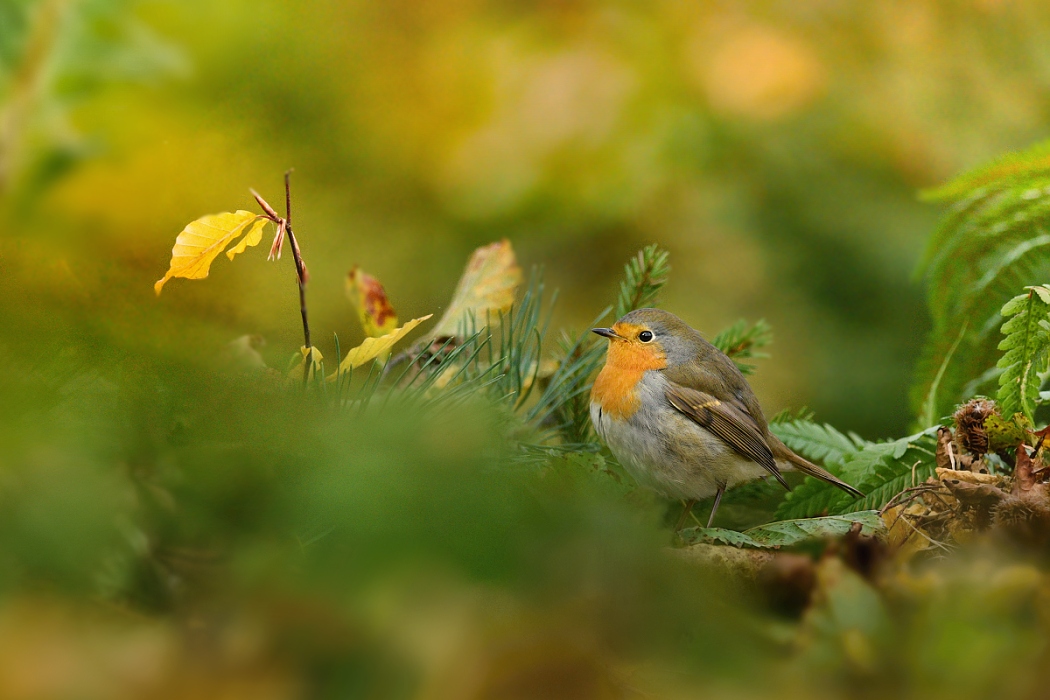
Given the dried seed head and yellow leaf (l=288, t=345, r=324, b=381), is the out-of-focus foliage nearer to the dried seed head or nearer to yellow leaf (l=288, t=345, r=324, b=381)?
yellow leaf (l=288, t=345, r=324, b=381)

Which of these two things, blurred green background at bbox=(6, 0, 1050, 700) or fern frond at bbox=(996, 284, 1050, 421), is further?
fern frond at bbox=(996, 284, 1050, 421)

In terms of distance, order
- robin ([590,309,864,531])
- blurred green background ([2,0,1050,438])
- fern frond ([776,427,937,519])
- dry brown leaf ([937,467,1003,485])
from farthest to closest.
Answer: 1. blurred green background ([2,0,1050,438])
2. robin ([590,309,864,531])
3. fern frond ([776,427,937,519])
4. dry brown leaf ([937,467,1003,485])

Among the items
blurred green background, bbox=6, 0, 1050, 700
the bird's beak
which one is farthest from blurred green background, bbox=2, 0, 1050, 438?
the bird's beak

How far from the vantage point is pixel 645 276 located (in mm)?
1078

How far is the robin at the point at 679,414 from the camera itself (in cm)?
117

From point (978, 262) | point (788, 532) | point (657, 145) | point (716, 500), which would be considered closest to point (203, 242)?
point (788, 532)

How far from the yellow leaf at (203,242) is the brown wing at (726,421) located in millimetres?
729

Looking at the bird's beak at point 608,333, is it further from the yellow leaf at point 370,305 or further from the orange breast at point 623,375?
the yellow leaf at point 370,305

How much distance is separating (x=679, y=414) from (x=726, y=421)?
0.23ft

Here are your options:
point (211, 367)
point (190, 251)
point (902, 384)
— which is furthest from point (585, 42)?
point (211, 367)

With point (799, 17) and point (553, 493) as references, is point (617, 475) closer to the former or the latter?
point (553, 493)

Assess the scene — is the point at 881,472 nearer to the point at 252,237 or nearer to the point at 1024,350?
the point at 1024,350

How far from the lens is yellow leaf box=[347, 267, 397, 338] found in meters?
0.97

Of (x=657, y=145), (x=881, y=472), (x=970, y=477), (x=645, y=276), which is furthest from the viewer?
(x=657, y=145)
